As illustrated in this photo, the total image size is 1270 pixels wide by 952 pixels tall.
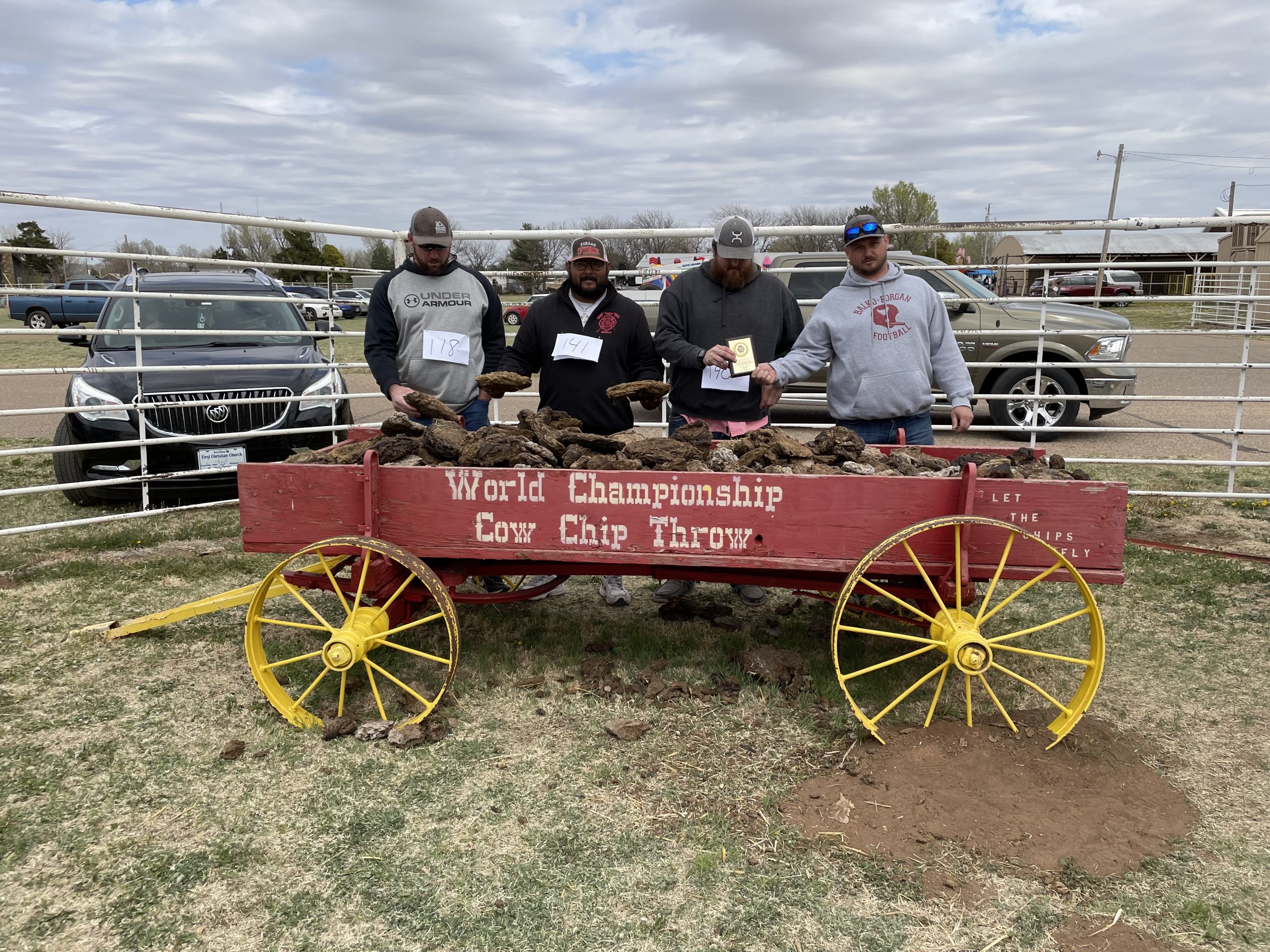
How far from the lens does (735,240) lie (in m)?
4.20

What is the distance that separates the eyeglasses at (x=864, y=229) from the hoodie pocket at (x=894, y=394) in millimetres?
666

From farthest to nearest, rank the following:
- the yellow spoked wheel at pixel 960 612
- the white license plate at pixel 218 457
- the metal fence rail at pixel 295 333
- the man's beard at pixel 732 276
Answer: the white license plate at pixel 218 457
the metal fence rail at pixel 295 333
the man's beard at pixel 732 276
the yellow spoked wheel at pixel 960 612

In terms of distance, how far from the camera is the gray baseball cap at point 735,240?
420 centimetres

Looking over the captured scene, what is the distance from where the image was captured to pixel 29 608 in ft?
15.1

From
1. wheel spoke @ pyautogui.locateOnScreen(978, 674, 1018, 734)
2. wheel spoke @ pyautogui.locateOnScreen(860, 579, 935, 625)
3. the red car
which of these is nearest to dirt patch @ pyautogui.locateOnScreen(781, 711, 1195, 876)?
wheel spoke @ pyautogui.locateOnScreen(978, 674, 1018, 734)

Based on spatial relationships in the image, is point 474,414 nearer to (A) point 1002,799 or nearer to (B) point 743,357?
(B) point 743,357

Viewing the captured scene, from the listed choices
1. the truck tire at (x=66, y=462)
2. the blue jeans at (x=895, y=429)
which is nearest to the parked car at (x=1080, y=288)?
the blue jeans at (x=895, y=429)

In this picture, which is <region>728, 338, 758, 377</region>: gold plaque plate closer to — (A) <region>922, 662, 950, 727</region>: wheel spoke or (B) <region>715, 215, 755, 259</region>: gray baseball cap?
(B) <region>715, 215, 755, 259</region>: gray baseball cap

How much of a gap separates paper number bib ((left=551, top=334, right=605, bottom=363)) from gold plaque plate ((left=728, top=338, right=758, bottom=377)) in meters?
0.74

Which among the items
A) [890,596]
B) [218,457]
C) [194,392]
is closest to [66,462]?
[194,392]

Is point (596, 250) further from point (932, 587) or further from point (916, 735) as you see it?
point (916, 735)

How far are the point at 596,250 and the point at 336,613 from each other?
2423 millimetres

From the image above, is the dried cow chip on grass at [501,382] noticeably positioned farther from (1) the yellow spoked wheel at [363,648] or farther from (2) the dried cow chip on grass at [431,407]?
(1) the yellow spoked wheel at [363,648]

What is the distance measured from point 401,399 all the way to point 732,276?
5.82 feet
